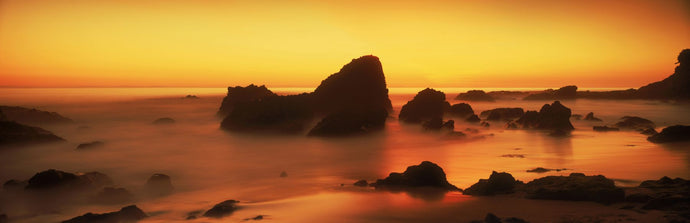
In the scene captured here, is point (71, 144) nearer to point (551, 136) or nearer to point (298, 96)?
point (298, 96)

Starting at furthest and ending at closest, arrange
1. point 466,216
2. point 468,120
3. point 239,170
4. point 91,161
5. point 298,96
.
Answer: point 468,120
point 298,96
point 91,161
point 239,170
point 466,216

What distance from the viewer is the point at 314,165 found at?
19.3 m

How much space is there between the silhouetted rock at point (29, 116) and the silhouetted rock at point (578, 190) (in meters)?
33.5

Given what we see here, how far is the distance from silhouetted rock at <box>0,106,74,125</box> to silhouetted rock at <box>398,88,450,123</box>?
28.0m

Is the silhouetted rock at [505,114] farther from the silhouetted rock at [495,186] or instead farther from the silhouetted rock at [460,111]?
the silhouetted rock at [495,186]

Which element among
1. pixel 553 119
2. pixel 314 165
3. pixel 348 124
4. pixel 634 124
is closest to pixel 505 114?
pixel 553 119

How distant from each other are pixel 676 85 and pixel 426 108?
4767cm

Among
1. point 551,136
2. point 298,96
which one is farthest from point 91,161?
point 551,136

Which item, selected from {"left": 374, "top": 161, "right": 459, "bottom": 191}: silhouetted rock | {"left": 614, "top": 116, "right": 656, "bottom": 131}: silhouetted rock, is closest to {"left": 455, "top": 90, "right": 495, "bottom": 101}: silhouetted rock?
{"left": 614, "top": 116, "right": 656, "bottom": 131}: silhouetted rock

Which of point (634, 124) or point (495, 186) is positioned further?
point (634, 124)

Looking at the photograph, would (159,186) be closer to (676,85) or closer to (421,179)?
(421,179)

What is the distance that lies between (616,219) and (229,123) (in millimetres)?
30289

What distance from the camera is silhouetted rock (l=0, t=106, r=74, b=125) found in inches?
1282

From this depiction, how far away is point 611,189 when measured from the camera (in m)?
8.97
